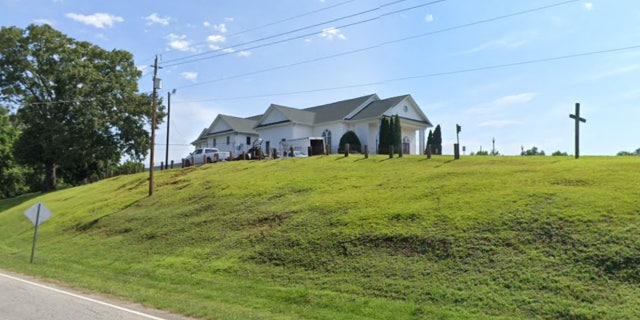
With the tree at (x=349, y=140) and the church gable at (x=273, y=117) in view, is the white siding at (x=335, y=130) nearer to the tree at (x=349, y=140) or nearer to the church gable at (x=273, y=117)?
the tree at (x=349, y=140)

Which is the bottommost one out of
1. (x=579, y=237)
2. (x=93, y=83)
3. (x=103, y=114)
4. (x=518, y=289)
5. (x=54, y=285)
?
(x=54, y=285)

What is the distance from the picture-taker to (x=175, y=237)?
17.8 m

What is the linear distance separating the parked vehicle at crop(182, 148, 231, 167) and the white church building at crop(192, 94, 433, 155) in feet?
18.6

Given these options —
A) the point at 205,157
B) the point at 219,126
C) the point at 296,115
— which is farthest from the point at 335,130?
the point at 219,126

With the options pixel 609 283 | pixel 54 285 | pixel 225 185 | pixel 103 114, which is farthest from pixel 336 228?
pixel 103 114

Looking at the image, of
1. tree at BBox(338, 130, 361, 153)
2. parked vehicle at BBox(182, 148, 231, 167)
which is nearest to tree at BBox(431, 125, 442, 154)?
tree at BBox(338, 130, 361, 153)

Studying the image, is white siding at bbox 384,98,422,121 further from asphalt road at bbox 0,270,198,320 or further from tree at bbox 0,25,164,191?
asphalt road at bbox 0,270,198,320

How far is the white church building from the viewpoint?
140ft

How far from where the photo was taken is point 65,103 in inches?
1940

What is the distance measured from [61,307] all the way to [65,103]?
4610 centimetres

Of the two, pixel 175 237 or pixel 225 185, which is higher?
pixel 225 185

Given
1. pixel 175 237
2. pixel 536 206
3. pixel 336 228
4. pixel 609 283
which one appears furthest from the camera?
pixel 175 237

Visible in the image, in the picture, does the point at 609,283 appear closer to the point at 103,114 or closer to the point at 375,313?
the point at 375,313

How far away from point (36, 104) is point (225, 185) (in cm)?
3641
